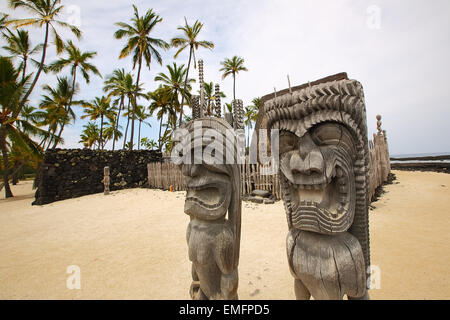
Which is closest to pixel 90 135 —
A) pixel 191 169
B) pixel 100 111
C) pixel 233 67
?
pixel 100 111

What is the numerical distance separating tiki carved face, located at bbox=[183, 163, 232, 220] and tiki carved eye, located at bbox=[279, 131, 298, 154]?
0.60 m

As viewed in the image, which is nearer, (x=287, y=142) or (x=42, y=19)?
(x=287, y=142)

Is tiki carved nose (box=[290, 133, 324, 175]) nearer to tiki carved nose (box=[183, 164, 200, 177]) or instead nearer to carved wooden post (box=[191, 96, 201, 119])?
tiki carved nose (box=[183, 164, 200, 177])

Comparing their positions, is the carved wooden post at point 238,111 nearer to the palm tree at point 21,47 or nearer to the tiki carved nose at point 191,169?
the tiki carved nose at point 191,169

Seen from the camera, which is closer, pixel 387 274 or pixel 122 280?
pixel 387 274

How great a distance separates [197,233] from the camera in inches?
79.4

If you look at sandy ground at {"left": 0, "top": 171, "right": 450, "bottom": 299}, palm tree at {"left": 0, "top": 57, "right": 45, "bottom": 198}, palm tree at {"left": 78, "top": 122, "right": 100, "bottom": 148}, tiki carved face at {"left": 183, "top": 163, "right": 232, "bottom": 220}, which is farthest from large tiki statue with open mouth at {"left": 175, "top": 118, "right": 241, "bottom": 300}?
palm tree at {"left": 78, "top": 122, "right": 100, "bottom": 148}

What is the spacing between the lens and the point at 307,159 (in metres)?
1.45

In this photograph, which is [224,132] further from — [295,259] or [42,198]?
[42,198]

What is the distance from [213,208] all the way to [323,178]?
100 centimetres

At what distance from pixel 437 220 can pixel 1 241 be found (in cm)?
1106

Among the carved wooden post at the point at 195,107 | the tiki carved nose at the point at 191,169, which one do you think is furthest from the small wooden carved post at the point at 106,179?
the tiki carved nose at the point at 191,169

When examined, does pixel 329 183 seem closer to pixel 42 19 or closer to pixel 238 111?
pixel 238 111
